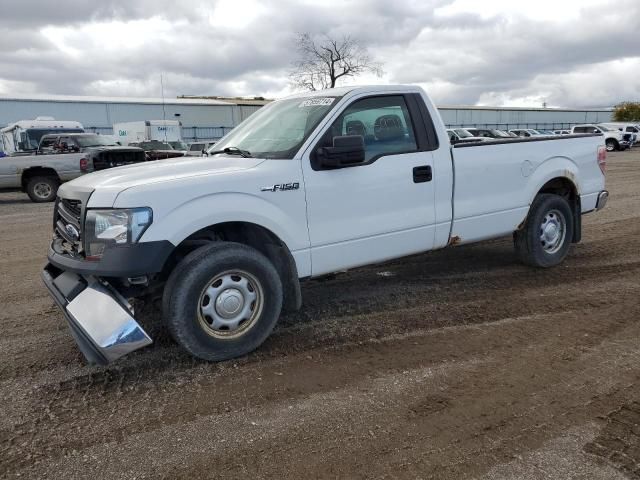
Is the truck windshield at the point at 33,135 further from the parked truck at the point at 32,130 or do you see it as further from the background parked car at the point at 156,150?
the background parked car at the point at 156,150

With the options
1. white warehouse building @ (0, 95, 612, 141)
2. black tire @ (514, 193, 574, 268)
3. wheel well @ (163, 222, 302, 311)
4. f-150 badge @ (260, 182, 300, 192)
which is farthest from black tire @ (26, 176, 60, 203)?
white warehouse building @ (0, 95, 612, 141)

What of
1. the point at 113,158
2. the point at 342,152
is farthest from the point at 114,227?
the point at 113,158

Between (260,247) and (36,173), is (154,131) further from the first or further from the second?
(260,247)

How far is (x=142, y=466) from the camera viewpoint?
2.61 meters

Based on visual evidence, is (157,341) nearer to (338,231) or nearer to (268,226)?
(268,226)

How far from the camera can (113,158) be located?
1462 cm

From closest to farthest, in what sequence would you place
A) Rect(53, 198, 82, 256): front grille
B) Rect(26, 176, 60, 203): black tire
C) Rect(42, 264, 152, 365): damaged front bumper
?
1. Rect(42, 264, 152, 365): damaged front bumper
2. Rect(53, 198, 82, 256): front grille
3. Rect(26, 176, 60, 203): black tire

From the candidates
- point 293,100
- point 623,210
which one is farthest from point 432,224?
point 623,210

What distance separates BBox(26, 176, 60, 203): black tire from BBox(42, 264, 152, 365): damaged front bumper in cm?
1179

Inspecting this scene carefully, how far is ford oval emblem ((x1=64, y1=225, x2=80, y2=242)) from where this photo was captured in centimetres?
373

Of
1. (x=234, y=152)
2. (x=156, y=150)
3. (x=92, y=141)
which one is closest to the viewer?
(x=234, y=152)

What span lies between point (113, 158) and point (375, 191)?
12.2 m

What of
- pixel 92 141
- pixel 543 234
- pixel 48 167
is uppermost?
pixel 92 141

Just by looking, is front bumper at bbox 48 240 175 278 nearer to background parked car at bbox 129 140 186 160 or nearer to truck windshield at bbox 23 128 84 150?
background parked car at bbox 129 140 186 160
